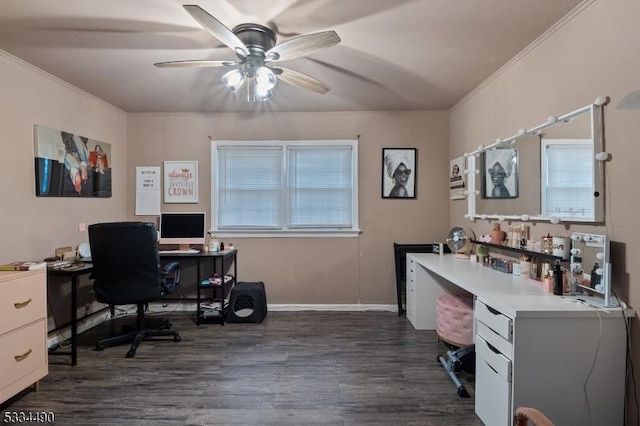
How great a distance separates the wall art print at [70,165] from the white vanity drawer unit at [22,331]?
40.2 inches

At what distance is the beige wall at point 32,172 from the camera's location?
8.26ft

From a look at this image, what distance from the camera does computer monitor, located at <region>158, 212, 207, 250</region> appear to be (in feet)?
12.2

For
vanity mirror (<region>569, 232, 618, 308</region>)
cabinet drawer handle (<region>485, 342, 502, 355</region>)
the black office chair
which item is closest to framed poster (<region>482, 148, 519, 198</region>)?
vanity mirror (<region>569, 232, 618, 308</region>)

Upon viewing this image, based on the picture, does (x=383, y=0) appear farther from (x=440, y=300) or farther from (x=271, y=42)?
(x=440, y=300)

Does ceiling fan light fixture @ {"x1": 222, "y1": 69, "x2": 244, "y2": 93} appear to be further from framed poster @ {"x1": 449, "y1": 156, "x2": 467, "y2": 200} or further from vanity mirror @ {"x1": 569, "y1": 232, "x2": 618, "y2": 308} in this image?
framed poster @ {"x1": 449, "y1": 156, "x2": 467, "y2": 200}

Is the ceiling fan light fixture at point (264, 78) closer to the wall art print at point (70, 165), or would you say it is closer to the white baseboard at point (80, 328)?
the wall art print at point (70, 165)

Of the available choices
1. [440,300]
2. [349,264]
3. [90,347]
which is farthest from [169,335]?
[440,300]

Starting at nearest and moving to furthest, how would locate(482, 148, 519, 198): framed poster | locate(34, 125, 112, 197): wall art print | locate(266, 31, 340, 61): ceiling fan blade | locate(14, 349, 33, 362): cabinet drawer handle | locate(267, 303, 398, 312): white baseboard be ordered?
locate(266, 31, 340, 61): ceiling fan blade
locate(14, 349, 33, 362): cabinet drawer handle
locate(482, 148, 519, 198): framed poster
locate(34, 125, 112, 197): wall art print
locate(267, 303, 398, 312): white baseboard

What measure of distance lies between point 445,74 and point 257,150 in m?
2.22

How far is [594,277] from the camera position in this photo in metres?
1.71

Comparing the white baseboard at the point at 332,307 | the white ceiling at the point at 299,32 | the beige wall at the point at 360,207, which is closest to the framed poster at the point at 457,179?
the beige wall at the point at 360,207

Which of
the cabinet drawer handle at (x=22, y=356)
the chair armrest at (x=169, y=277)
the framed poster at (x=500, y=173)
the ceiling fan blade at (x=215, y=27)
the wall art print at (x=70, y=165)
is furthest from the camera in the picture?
the chair armrest at (x=169, y=277)

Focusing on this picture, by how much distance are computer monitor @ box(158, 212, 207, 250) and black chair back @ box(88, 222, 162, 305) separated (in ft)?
3.08

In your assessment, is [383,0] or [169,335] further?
[169,335]
